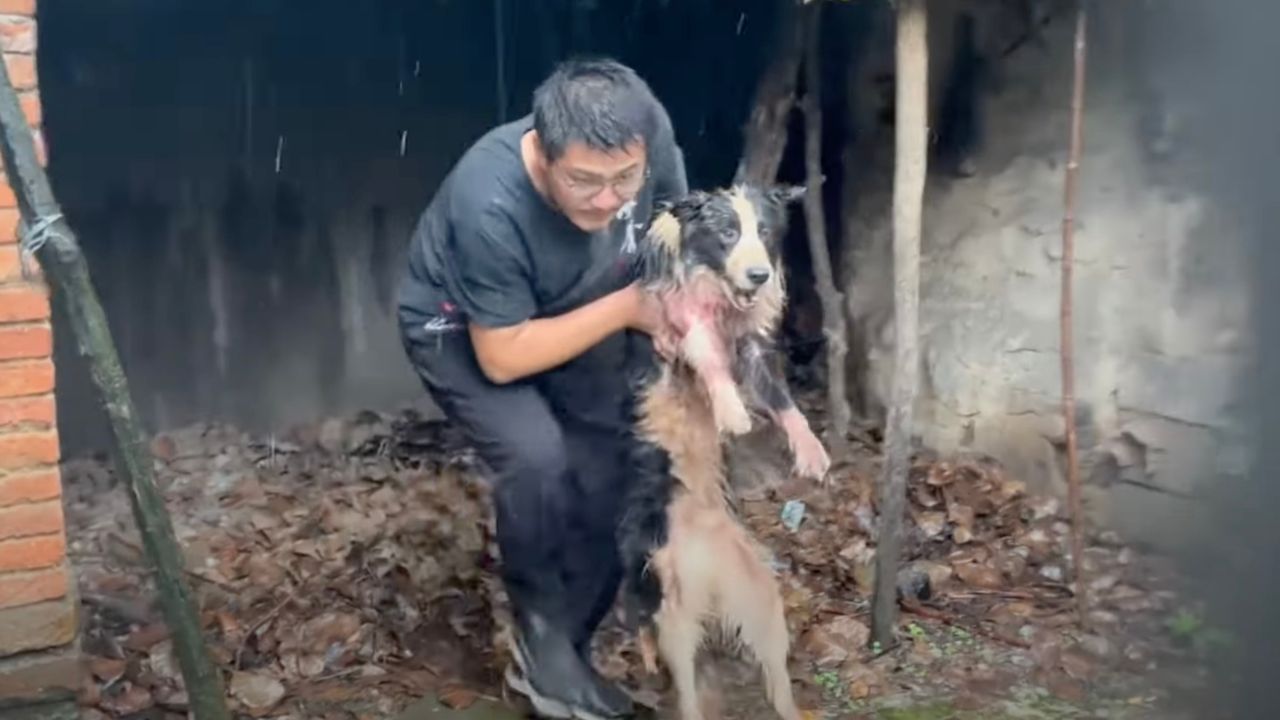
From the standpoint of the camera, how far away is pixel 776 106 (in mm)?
5633

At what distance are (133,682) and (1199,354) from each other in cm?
328

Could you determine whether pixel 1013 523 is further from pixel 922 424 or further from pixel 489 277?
pixel 489 277

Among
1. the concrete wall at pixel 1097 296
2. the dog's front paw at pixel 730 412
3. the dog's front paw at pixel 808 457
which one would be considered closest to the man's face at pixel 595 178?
the dog's front paw at pixel 730 412

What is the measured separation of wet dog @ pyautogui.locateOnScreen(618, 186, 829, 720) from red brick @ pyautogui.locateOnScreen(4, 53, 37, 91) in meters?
1.51

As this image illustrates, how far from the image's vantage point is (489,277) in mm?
3434

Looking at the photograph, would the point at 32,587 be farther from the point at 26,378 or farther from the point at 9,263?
the point at 9,263

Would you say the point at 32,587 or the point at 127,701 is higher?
the point at 32,587

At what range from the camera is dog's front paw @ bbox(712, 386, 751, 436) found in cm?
318

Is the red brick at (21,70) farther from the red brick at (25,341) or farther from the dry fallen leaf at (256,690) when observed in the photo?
the dry fallen leaf at (256,690)


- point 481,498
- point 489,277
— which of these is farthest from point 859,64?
point 489,277

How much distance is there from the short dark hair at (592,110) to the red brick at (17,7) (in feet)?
4.18

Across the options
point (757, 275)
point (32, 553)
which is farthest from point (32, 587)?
point (757, 275)

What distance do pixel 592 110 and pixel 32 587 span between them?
185 centimetres

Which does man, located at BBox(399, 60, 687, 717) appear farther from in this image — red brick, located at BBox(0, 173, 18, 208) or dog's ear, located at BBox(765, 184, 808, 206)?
red brick, located at BBox(0, 173, 18, 208)
